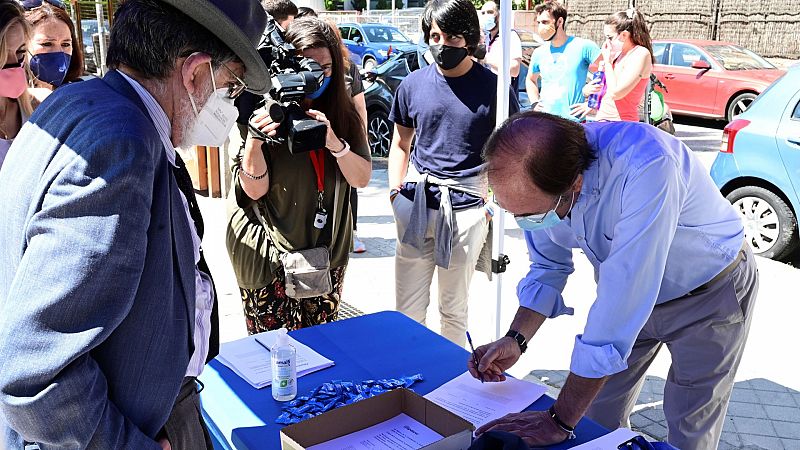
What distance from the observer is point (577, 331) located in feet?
14.0

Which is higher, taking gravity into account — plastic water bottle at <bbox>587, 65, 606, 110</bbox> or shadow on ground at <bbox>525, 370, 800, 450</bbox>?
plastic water bottle at <bbox>587, 65, 606, 110</bbox>

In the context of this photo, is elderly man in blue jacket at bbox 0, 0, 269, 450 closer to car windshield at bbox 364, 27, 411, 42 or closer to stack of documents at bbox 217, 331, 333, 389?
stack of documents at bbox 217, 331, 333, 389

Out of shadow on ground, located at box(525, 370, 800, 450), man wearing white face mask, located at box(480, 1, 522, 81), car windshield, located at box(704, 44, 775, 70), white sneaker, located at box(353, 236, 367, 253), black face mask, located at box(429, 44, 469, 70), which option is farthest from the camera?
car windshield, located at box(704, 44, 775, 70)

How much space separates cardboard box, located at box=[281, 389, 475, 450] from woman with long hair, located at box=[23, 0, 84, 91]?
9.28ft

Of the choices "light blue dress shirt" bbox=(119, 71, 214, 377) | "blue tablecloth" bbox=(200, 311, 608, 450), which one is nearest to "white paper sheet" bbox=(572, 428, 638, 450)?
"blue tablecloth" bbox=(200, 311, 608, 450)

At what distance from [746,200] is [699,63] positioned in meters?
7.08

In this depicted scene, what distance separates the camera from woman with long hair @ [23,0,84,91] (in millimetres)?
3582

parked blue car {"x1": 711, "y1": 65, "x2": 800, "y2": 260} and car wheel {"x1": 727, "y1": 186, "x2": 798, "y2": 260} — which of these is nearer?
parked blue car {"x1": 711, "y1": 65, "x2": 800, "y2": 260}

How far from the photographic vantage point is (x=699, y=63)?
11695 millimetres

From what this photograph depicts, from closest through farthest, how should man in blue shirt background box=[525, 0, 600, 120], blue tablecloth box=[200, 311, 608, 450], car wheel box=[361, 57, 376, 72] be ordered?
1. blue tablecloth box=[200, 311, 608, 450]
2. man in blue shirt background box=[525, 0, 600, 120]
3. car wheel box=[361, 57, 376, 72]

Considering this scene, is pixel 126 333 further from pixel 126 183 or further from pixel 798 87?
pixel 798 87

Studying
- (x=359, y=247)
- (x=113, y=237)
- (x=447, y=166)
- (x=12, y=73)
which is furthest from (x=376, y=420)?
(x=359, y=247)

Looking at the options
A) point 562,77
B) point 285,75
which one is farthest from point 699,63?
point 285,75

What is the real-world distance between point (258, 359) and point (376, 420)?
1.95 feet
